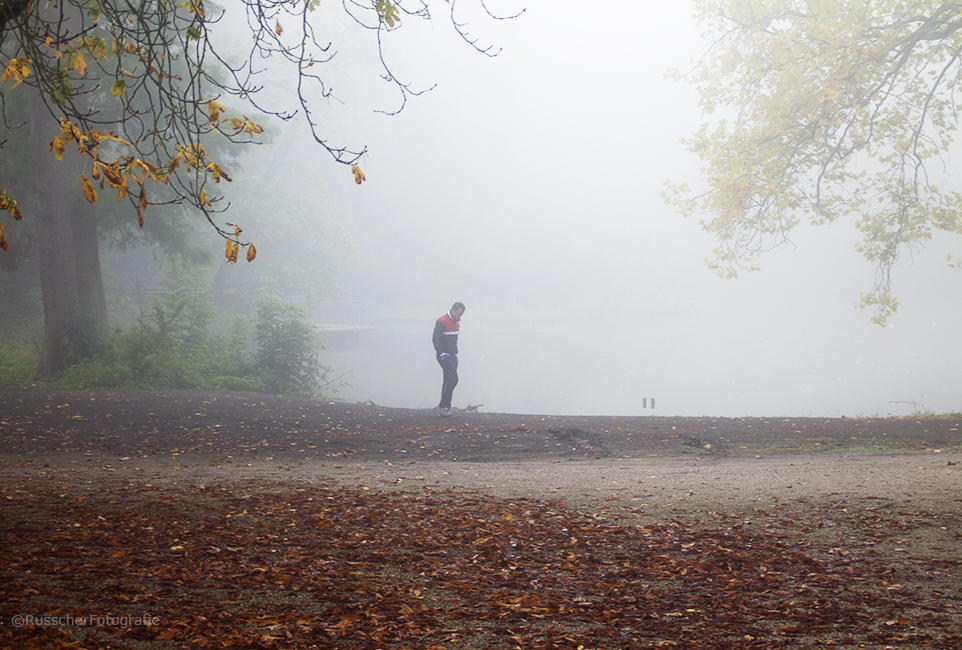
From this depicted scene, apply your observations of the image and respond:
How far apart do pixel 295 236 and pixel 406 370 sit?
9.85m

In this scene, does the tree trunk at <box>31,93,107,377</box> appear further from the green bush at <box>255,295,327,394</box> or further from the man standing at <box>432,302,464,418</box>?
the man standing at <box>432,302,464,418</box>

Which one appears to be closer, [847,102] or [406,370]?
[847,102]

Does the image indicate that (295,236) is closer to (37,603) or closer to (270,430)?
(270,430)

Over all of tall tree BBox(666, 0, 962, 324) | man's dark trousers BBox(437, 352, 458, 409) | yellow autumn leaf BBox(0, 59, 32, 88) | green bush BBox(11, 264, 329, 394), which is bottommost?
man's dark trousers BBox(437, 352, 458, 409)

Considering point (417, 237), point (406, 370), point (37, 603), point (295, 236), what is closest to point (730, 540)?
point (37, 603)

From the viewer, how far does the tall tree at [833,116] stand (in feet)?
39.5

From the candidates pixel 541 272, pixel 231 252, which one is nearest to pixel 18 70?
pixel 231 252

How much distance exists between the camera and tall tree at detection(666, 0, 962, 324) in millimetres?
12047

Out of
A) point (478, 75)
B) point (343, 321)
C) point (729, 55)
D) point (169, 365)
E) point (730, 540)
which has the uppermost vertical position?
point (478, 75)

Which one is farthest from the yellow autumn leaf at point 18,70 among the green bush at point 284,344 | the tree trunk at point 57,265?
the green bush at point 284,344

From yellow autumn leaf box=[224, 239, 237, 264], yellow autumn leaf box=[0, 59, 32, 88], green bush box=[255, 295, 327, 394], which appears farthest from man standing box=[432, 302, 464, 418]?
yellow autumn leaf box=[0, 59, 32, 88]

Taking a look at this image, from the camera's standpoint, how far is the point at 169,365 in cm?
1391

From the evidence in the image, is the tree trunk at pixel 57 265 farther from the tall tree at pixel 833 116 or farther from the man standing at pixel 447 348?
the tall tree at pixel 833 116

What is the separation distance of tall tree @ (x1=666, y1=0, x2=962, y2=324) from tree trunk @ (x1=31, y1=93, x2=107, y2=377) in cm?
1211
